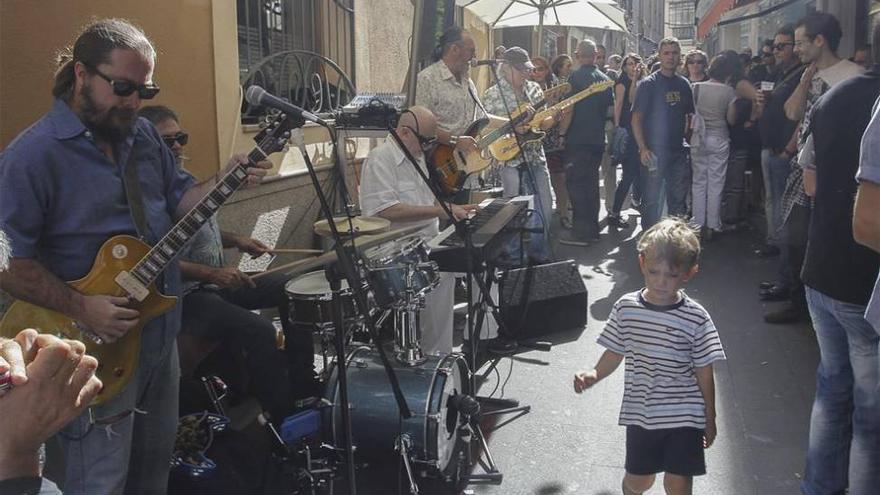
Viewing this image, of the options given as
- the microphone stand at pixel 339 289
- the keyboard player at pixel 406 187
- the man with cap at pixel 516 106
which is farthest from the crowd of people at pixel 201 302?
the man with cap at pixel 516 106

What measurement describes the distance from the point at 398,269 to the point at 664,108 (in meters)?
5.22

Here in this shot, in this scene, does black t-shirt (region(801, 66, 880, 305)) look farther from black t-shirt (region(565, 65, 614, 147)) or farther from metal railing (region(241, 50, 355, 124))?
black t-shirt (region(565, 65, 614, 147))

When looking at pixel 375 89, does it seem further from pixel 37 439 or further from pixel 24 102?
pixel 37 439

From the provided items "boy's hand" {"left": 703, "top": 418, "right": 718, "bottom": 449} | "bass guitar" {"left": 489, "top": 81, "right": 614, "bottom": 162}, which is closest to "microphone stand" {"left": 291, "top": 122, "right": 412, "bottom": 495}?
"boy's hand" {"left": 703, "top": 418, "right": 718, "bottom": 449}

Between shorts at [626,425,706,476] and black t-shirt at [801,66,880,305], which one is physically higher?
black t-shirt at [801,66,880,305]

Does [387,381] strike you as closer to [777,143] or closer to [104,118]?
[104,118]

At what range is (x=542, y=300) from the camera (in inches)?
224

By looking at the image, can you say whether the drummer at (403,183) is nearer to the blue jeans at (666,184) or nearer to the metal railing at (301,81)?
the metal railing at (301,81)

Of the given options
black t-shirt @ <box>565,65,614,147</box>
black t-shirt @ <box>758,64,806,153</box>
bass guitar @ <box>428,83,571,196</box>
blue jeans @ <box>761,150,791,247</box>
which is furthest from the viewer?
black t-shirt @ <box>565,65,614,147</box>

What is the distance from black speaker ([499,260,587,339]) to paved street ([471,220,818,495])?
133 millimetres

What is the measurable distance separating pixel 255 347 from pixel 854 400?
2.49m

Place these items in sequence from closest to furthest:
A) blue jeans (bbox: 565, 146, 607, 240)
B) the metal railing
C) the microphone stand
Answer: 1. the microphone stand
2. the metal railing
3. blue jeans (bbox: 565, 146, 607, 240)

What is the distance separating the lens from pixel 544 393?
4.78m

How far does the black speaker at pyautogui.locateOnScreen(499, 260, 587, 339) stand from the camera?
5492mm
